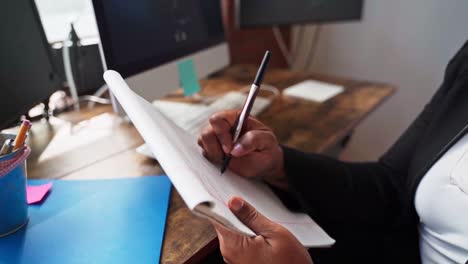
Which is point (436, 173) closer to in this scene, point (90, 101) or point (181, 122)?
point (181, 122)

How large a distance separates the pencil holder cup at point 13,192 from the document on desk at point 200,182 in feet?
0.55

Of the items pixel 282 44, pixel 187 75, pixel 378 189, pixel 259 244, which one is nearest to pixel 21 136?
pixel 259 244

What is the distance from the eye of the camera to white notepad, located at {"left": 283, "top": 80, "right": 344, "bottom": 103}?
1.11m

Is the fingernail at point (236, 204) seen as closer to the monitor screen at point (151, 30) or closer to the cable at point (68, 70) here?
the monitor screen at point (151, 30)

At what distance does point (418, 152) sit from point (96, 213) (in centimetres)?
62

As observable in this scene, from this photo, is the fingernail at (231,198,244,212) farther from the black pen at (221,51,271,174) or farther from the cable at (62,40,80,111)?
the cable at (62,40,80,111)

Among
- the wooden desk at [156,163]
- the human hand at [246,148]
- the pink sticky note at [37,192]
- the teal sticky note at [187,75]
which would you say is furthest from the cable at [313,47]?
the pink sticky note at [37,192]

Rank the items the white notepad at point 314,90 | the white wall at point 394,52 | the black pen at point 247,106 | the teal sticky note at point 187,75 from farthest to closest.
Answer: the white wall at point 394,52 < the white notepad at point 314,90 < the teal sticky note at point 187,75 < the black pen at point 247,106

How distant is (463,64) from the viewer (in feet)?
2.15

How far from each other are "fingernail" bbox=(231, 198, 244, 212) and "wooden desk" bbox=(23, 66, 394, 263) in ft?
0.39

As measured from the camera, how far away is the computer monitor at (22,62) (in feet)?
2.22

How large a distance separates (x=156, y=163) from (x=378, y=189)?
475mm

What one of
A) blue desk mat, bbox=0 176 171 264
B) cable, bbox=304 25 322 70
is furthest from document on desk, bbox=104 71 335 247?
cable, bbox=304 25 322 70

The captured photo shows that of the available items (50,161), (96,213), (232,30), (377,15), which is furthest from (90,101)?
(377,15)
